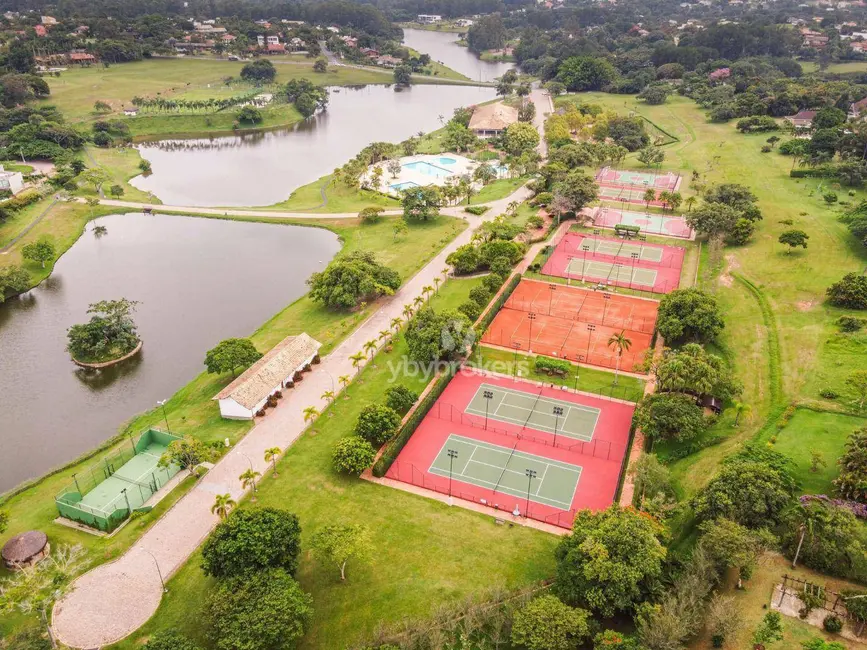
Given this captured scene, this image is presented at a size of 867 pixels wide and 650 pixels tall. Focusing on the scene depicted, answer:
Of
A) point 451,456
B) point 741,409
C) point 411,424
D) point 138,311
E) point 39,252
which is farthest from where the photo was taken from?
point 39,252

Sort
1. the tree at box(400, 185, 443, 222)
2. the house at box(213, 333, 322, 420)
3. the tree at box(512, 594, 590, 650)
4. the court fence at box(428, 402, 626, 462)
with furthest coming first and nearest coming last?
the tree at box(400, 185, 443, 222) → the house at box(213, 333, 322, 420) → the court fence at box(428, 402, 626, 462) → the tree at box(512, 594, 590, 650)

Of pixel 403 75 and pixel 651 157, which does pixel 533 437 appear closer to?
pixel 651 157

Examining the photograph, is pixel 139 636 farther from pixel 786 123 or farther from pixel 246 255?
pixel 786 123

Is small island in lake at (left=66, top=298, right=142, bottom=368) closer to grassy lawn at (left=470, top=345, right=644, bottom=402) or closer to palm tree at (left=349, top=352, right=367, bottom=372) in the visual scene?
palm tree at (left=349, top=352, right=367, bottom=372)

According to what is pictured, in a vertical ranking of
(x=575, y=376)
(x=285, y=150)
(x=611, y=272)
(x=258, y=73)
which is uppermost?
(x=258, y=73)

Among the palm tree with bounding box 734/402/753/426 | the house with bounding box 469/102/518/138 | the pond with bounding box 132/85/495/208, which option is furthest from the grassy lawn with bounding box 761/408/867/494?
the house with bounding box 469/102/518/138

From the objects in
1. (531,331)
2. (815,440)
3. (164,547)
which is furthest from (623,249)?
(164,547)

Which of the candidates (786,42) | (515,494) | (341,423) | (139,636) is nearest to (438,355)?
(341,423)
